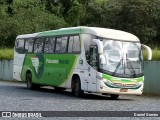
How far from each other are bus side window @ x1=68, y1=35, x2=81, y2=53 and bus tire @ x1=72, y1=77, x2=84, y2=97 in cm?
142

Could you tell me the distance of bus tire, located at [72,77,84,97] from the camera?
21.8 metres

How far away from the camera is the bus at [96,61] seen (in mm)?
20234

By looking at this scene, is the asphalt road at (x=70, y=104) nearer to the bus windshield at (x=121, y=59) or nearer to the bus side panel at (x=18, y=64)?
the bus windshield at (x=121, y=59)

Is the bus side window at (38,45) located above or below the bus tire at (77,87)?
above

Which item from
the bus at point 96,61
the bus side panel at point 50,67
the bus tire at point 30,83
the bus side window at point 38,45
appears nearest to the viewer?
the bus at point 96,61

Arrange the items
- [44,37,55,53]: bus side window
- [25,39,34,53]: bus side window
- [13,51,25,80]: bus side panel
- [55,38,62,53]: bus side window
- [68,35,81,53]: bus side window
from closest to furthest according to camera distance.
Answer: [68,35,81,53]: bus side window
[55,38,62,53]: bus side window
[44,37,55,53]: bus side window
[25,39,34,53]: bus side window
[13,51,25,80]: bus side panel

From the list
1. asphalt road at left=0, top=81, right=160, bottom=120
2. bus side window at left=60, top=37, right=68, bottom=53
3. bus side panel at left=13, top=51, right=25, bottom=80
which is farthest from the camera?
bus side panel at left=13, top=51, right=25, bottom=80

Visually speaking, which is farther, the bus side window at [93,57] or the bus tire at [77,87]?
the bus tire at [77,87]

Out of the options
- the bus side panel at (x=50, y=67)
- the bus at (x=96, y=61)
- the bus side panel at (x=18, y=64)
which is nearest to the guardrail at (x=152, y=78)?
the bus at (x=96, y=61)

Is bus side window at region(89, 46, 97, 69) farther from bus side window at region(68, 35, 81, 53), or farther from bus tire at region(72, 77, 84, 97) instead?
bus tire at region(72, 77, 84, 97)

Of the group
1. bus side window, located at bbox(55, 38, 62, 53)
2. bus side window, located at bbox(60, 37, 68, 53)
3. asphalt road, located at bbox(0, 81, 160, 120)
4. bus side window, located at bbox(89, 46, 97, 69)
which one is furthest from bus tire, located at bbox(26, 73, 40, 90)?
bus side window, located at bbox(89, 46, 97, 69)

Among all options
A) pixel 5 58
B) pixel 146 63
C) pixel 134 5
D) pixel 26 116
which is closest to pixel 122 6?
pixel 134 5

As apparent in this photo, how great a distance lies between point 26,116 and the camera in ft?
42.3

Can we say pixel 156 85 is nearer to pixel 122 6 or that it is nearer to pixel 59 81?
pixel 59 81
